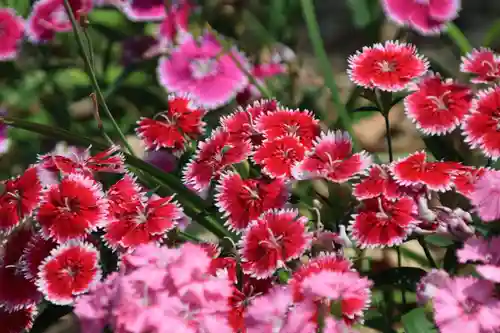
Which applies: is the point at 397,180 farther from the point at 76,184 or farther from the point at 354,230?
the point at 76,184

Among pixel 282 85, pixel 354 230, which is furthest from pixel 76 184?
pixel 282 85

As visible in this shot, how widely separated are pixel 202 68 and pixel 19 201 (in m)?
0.44

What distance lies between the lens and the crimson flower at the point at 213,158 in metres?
0.86

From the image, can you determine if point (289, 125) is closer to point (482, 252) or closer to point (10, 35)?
point (482, 252)

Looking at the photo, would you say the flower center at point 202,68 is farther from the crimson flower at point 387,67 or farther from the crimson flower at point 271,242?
the crimson flower at point 271,242

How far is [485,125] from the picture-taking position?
2.73 ft

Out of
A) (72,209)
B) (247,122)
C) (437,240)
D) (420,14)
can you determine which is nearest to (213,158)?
(247,122)

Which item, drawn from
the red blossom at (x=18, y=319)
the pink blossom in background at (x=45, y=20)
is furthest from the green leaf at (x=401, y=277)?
the pink blossom in background at (x=45, y=20)

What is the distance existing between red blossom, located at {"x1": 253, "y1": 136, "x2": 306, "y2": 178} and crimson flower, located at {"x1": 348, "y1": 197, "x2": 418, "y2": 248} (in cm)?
10

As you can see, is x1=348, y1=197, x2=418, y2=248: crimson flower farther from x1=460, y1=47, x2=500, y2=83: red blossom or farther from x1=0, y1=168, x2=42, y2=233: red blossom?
x1=0, y1=168, x2=42, y2=233: red blossom

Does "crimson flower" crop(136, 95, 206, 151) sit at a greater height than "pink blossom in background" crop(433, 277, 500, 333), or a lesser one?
greater

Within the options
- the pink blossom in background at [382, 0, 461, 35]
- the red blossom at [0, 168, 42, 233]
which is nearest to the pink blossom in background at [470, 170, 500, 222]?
the pink blossom in background at [382, 0, 461, 35]

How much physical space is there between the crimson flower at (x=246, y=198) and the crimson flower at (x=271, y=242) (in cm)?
3

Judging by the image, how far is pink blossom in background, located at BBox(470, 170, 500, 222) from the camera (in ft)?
2.37
